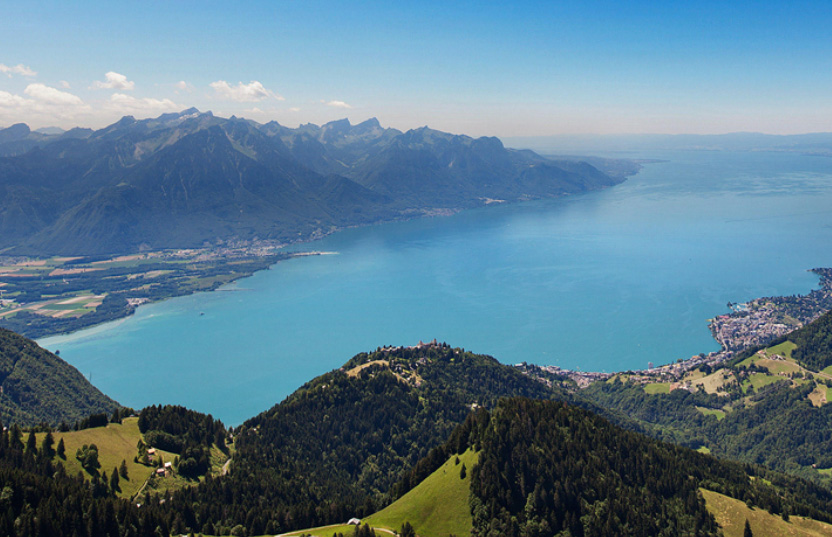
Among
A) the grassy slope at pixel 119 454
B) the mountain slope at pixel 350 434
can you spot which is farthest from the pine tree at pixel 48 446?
the mountain slope at pixel 350 434

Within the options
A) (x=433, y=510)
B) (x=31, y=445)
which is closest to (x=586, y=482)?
(x=433, y=510)

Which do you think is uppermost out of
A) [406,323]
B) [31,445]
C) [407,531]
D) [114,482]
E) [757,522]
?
[31,445]

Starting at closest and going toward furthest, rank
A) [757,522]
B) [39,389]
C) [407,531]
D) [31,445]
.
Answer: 1. [407,531]
2. [31,445]
3. [757,522]
4. [39,389]

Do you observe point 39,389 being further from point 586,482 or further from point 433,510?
point 586,482

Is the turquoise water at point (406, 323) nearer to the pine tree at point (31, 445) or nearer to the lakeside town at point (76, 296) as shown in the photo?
the lakeside town at point (76, 296)

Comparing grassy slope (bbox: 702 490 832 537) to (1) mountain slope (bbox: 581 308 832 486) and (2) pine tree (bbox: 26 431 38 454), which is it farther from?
(2) pine tree (bbox: 26 431 38 454)

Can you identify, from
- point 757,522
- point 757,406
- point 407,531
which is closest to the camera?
point 407,531

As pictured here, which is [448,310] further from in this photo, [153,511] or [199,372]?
[153,511]

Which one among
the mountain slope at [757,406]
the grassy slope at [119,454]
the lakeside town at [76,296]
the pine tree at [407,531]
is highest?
the grassy slope at [119,454]
